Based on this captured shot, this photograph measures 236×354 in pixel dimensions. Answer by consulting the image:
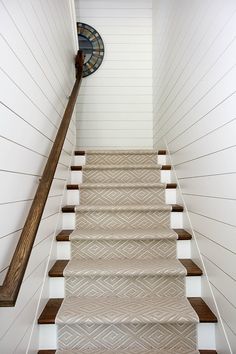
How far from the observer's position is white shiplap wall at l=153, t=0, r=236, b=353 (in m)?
1.25

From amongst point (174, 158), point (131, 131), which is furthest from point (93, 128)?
point (174, 158)

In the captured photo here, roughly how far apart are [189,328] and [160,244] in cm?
58

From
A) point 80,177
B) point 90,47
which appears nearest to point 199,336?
point 80,177

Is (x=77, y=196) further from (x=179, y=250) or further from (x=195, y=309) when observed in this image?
(x=195, y=309)

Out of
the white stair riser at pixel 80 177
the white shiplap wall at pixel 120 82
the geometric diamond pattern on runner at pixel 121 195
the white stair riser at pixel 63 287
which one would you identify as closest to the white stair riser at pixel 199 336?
the white stair riser at pixel 63 287

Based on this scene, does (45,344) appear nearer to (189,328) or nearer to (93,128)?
(189,328)

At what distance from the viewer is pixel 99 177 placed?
262cm

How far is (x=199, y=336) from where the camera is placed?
142 cm

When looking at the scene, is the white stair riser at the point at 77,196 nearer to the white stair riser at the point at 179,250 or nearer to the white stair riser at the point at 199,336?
the white stair riser at the point at 179,250

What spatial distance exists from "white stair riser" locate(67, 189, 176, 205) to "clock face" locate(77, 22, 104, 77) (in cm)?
229

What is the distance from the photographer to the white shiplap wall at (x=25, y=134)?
3.38ft

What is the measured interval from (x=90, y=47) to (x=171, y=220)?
304 cm

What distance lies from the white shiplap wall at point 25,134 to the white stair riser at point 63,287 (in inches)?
3.1

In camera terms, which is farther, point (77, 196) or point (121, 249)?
point (77, 196)
